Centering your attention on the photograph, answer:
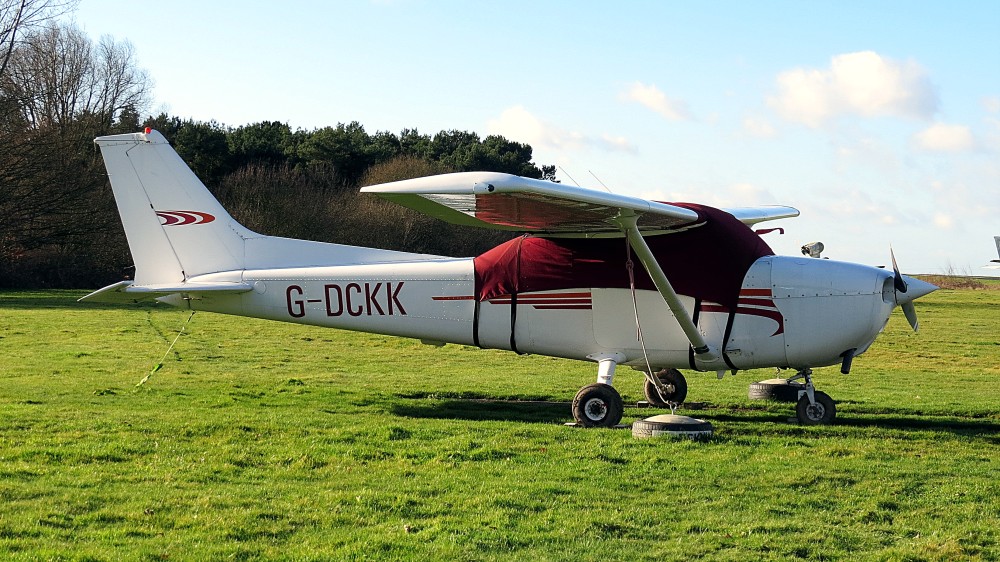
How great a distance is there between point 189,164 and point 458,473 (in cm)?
5389

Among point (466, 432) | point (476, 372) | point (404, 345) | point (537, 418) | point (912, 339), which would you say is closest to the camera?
point (466, 432)

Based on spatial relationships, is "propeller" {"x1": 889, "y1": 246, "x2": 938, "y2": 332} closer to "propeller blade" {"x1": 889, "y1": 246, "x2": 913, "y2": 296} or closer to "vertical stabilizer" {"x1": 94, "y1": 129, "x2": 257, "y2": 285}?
"propeller blade" {"x1": 889, "y1": 246, "x2": 913, "y2": 296}

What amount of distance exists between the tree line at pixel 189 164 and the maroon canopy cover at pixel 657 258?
36.7 metres

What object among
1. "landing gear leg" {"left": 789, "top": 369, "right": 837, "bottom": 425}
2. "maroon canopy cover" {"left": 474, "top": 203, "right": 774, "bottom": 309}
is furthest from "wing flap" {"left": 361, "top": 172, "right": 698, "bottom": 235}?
"landing gear leg" {"left": 789, "top": 369, "right": 837, "bottom": 425}

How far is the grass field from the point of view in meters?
6.14

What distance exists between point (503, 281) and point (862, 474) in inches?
201

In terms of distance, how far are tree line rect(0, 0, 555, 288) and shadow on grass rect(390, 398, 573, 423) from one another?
116ft

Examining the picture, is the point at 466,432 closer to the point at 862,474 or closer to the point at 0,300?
the point at 862,474

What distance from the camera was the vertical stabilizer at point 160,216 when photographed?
13.2m

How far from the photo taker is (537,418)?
39.9 feet

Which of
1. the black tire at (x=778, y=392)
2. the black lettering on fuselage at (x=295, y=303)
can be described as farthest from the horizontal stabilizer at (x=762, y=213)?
the black lettering on fuselage at (x=295, y=303)

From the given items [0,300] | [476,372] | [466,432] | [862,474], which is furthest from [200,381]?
[0,300]

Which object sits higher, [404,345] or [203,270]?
[203,270]

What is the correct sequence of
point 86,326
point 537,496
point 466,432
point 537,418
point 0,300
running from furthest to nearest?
point 0,300 < point 86,326 < point 537,418 < point 466,432 < point 537,496
